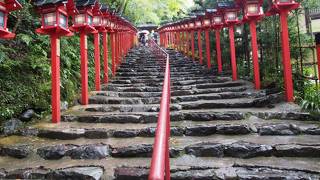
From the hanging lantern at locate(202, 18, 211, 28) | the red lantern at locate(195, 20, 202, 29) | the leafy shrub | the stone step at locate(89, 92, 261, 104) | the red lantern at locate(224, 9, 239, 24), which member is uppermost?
the red lantern at locate(195, 20, 202, 29)

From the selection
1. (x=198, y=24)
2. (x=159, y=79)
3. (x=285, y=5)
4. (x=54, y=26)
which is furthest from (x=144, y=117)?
(x=198, y=24)

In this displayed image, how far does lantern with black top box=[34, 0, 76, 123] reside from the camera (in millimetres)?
7730

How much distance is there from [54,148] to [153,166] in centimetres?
468

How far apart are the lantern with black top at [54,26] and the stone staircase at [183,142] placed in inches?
21.6

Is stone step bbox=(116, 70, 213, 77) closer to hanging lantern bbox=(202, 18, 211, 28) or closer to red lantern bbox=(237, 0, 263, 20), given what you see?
hanging lantern bbox=(202, 18, 211, 28)

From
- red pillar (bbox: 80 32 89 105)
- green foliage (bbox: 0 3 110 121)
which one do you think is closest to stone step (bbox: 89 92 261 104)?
red pillar (bbox: 80 32 89 105)

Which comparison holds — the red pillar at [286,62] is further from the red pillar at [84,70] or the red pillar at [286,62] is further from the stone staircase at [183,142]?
the red pillar at [84,70]

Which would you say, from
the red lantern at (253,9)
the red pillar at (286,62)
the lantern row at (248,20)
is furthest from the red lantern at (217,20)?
the red pillar at (286,62)

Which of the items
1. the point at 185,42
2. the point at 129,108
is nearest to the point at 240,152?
the point at 129,108

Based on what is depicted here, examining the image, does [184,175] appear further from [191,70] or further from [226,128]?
[191,70]

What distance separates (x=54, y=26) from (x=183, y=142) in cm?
401

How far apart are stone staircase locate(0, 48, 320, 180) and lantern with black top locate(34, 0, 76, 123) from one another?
1.80 feet

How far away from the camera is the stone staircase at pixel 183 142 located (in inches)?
208

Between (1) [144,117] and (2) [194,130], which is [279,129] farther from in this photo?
(1) [144,117]
